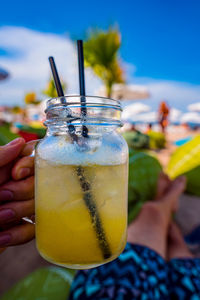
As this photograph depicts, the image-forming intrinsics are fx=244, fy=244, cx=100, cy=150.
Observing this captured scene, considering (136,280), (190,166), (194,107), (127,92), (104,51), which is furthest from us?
(194,107)

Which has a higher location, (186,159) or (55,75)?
(55,75)

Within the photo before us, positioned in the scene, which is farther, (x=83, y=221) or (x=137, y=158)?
(x=137, y=158)

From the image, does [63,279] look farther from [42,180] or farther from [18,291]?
[42,180]

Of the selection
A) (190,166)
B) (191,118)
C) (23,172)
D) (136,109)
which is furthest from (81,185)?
(191,118)

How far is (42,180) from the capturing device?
58cm

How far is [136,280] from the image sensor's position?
3.36 feet

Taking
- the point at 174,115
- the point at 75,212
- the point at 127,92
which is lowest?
the point at 174,115

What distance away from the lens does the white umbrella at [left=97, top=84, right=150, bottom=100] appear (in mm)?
9664

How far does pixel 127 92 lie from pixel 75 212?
9.64 metres

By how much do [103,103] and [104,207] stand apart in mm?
243

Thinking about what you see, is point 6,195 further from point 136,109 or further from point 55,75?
point 136,109

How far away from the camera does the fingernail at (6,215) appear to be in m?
0.61

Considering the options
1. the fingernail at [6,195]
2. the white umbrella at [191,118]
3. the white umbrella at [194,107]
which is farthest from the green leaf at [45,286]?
the white umbrella at [191,118]

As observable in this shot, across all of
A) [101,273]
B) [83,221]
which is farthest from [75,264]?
[101,273]
